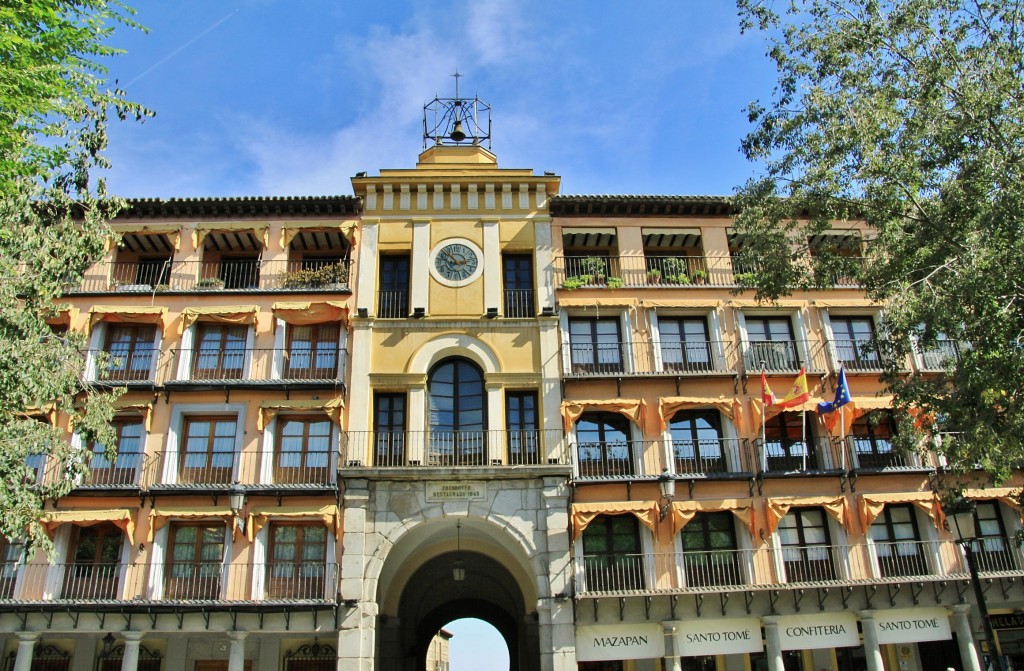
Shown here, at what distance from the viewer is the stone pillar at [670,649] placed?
21.4 m

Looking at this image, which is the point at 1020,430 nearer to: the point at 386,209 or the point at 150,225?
the point at 386,209

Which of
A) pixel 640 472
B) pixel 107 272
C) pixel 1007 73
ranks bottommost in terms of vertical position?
pixel 640 472

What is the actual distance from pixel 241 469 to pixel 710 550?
13.4 m

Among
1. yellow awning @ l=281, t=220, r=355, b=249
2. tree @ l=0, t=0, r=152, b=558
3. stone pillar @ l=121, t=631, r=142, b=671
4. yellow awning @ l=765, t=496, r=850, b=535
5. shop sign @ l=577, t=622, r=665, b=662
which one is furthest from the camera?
yellow awning @ l=281, t=220, r=355, b=249

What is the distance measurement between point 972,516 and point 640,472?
985cm

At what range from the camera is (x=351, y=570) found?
70.8ft

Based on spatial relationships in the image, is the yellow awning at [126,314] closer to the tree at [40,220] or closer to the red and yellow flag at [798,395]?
the tree at [40,220]

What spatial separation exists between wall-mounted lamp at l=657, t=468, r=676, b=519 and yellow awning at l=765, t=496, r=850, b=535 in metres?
2.70

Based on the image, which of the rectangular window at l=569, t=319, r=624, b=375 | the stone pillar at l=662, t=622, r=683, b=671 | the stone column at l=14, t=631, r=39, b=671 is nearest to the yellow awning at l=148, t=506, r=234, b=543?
the stone column at l=14, t=631, r=39, b=671

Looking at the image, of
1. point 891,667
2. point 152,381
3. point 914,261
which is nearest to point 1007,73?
point 914,261

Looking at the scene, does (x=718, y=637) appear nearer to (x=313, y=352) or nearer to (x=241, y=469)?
(x=241, y=469)

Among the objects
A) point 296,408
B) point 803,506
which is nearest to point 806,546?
point 803,506

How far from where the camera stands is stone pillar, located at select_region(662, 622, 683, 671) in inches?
843

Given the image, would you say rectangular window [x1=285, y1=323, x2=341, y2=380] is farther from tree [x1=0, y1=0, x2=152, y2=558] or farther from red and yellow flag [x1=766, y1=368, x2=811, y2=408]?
red and yellow flag [x1=766, y1=368, x2=811, y2=408]
